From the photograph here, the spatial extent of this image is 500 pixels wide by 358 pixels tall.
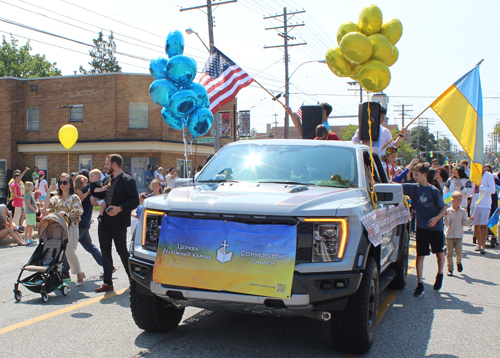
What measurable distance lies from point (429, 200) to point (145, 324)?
438cm

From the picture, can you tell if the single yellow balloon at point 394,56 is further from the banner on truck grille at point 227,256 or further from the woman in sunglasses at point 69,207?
the woman in sunglasses at point 69,207

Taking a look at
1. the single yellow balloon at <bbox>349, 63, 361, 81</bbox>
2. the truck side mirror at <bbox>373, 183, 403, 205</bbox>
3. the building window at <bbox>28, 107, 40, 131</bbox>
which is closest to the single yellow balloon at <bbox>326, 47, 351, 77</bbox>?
the single yellow balloon at <bbox>349, 63, 361, 81</bbox>

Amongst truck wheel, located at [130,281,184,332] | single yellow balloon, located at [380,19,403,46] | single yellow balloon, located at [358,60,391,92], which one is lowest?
truck wheel, located at [130,281,184,332]

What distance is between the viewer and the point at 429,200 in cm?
704

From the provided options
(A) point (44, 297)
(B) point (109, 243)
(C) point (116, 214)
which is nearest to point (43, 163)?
(B) point (109, 243)

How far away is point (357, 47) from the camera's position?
7000 millimetres

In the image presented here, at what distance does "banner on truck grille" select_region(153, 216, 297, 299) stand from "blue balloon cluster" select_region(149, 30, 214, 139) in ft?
12.5

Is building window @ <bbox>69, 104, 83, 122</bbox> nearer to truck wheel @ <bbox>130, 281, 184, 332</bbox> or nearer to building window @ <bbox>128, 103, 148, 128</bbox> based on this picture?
building window @ <bbox>128, 103, 148, 128</bbox>

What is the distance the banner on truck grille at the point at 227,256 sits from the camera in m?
3.91

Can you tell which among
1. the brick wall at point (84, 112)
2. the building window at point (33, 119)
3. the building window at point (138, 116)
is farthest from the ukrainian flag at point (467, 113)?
the building window at point (33, 119)

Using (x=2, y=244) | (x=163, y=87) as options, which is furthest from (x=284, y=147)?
(x=2, y=244)

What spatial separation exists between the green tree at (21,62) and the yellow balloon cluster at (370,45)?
6310 cm

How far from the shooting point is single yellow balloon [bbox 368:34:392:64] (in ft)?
23.4

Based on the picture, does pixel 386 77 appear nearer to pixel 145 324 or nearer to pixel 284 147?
pixel 284 147
